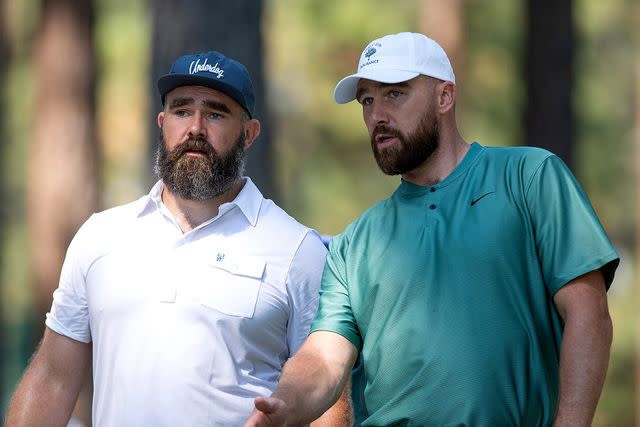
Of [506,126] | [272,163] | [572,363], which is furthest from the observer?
[506,126]

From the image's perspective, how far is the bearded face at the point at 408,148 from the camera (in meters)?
5.12

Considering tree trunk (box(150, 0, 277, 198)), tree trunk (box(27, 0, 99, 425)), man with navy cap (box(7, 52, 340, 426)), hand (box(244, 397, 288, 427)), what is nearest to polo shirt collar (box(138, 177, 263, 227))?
man with navy cap (box(7, 52, 340, 426))

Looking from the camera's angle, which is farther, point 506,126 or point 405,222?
point 506,126

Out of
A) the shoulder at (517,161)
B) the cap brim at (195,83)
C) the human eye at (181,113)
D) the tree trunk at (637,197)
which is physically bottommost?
the tree trunk at (637,197)

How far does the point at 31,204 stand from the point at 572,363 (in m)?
13.7

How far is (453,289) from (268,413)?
31.2 inches

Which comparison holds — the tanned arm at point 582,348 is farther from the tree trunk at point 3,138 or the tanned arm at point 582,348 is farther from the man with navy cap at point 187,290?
the tree trunk at point 3,138

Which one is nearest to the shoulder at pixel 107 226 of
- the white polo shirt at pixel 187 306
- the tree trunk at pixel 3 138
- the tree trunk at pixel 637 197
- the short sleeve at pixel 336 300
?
the white polo shirt at pixel 187 306

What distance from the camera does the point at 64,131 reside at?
52.4 feet

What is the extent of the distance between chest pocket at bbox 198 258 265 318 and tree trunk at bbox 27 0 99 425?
10.3 metres

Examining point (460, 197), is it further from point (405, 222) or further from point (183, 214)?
point (183, 214)

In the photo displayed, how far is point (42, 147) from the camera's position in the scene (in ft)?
52.1

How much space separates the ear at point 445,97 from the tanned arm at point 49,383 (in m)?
1.86

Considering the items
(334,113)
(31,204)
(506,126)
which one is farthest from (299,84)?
(31,204)
